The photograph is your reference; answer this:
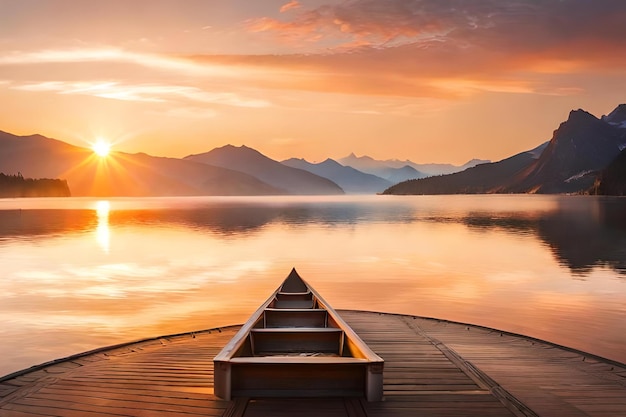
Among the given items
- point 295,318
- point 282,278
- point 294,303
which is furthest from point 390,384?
point 282,278

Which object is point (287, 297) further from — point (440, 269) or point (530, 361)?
point (440, 269)

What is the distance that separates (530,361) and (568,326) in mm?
12712

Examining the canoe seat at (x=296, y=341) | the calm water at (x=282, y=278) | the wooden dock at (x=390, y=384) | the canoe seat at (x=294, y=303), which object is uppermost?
the canoe seat at (x=296, y=341)

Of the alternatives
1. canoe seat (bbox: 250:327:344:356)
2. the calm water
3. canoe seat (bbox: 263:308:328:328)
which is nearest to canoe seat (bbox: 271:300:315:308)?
canoe seat (bbox: 263:308:328:328)

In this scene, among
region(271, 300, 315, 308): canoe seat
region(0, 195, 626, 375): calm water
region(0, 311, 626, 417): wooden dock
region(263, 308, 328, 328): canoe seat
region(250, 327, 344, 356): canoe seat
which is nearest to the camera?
region(0, 311, 626, 417): wooden dock

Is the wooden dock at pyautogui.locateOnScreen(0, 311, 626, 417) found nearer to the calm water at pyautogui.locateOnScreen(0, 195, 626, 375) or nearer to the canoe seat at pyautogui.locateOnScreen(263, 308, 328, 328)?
the canoe seat at pyautogui.locateOnScreen(263, 308, 328, 328)

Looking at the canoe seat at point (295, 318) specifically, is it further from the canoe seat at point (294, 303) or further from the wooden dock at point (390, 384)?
the canoe seat at point (294, 303)

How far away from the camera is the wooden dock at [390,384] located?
9844mm

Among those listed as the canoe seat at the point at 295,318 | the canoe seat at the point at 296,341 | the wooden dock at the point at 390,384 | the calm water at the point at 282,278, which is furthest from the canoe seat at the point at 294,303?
the calm water at the point at 282,278

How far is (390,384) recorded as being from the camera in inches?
448

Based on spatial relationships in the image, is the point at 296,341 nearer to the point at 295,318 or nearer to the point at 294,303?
the point at 295,318

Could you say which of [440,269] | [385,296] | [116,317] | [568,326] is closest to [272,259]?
[440,269]

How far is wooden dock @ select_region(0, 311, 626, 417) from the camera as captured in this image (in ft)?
32.3

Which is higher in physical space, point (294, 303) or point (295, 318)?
point (295, 318)
